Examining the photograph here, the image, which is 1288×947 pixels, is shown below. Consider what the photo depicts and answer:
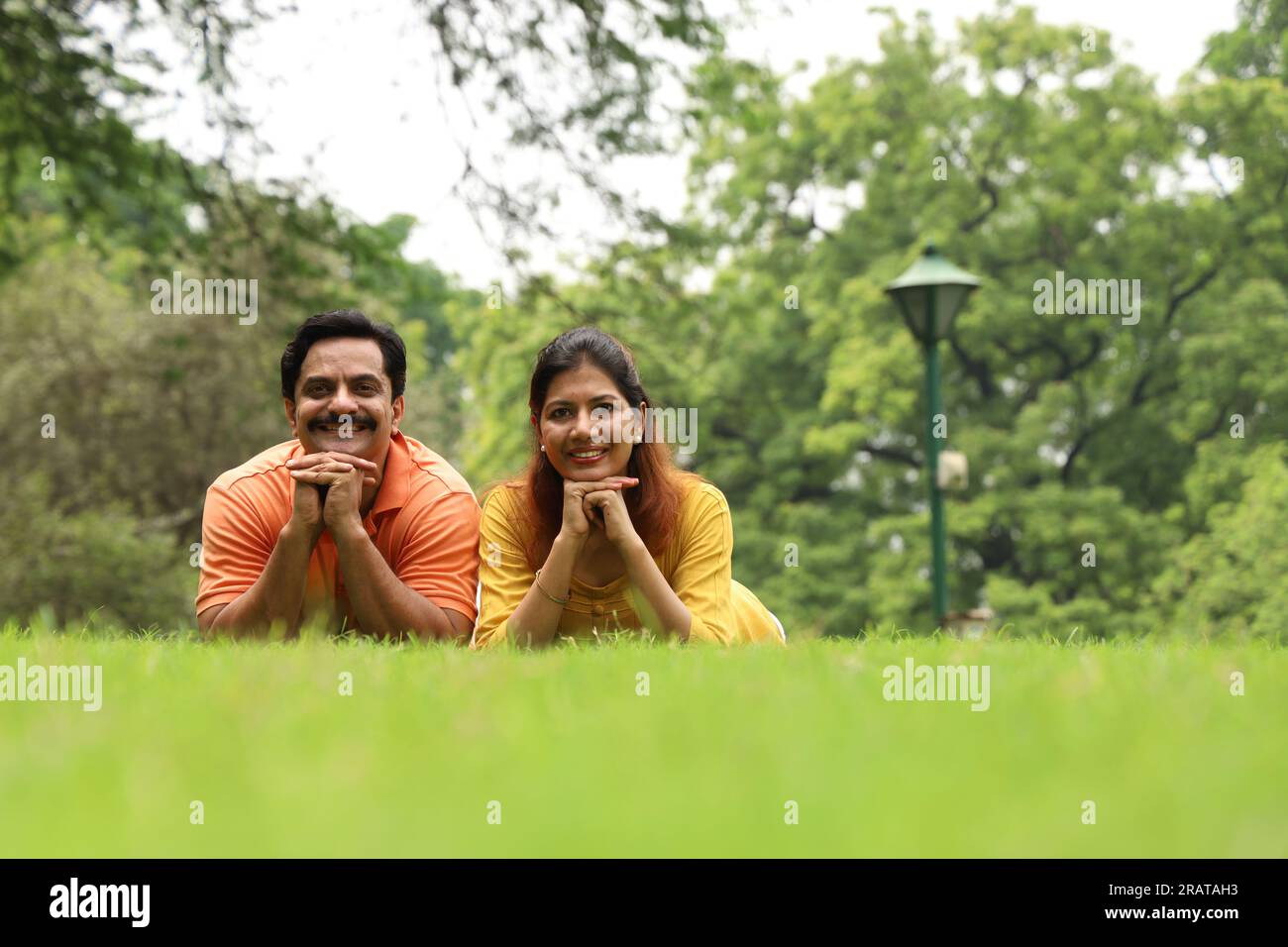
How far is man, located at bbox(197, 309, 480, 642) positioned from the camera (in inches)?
203

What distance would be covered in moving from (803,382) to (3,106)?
21532 mm

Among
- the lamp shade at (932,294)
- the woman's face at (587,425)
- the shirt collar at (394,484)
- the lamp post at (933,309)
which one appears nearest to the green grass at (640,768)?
the woman's face at (587,425)

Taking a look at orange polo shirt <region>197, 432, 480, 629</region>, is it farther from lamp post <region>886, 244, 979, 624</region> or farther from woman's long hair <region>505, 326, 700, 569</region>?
lamp post <region>886, 244, 979, 624</region>

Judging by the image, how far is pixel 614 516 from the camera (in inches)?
195

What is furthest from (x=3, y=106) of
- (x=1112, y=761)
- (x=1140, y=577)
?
(x=1140, y=577)

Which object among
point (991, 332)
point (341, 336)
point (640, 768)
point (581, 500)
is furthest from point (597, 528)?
point (991, 332)

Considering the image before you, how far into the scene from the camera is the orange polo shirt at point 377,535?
5.56m

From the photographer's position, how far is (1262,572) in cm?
2236

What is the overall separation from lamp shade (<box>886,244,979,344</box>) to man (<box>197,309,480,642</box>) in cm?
722

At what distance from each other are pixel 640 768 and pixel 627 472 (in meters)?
3.25

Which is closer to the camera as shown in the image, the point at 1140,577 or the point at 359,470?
the point at 359,470

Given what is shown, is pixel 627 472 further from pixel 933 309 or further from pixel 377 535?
pixel 933 309

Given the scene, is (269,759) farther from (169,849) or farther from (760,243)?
(760,243)

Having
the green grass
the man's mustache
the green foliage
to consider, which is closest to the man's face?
the man's mustache
